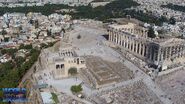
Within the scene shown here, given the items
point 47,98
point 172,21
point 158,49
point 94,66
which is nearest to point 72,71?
point 94,66

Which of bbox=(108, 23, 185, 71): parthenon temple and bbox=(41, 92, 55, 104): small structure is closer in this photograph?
bbox=(41, 92, 55, 104): small structure

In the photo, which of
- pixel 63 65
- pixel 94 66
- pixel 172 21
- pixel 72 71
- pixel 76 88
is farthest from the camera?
pixel 172 21

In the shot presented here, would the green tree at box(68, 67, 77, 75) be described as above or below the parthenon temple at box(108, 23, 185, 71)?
below

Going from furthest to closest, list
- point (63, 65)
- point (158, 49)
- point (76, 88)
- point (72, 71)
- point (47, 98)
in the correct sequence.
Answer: point (158, 49), point (72, 71), point (63, 65), point (76, 88), point (47, 98)

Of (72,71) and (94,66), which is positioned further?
(94,66)

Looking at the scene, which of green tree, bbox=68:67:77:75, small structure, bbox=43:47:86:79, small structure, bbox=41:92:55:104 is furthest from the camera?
green tree, bbox=68:67:77:75

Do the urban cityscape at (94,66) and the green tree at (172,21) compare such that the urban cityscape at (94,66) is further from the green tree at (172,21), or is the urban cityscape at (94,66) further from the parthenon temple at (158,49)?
the green tree at (172,21)

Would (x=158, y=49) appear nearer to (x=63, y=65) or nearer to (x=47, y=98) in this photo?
(x=63, y=65)

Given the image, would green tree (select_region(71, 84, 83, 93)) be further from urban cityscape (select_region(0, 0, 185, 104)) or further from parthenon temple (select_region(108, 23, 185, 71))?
parthenon temple (select_region(108, 23, 185, 71))

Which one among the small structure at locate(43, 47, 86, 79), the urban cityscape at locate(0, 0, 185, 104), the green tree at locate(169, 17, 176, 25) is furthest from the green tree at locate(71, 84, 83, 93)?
the green tree at locate(169, 17, 176, 25)

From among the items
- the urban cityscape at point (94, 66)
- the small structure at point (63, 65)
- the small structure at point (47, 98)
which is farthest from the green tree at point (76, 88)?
the small structure at point (63, 65)

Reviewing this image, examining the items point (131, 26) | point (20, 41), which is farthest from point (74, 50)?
point (20, 41)
